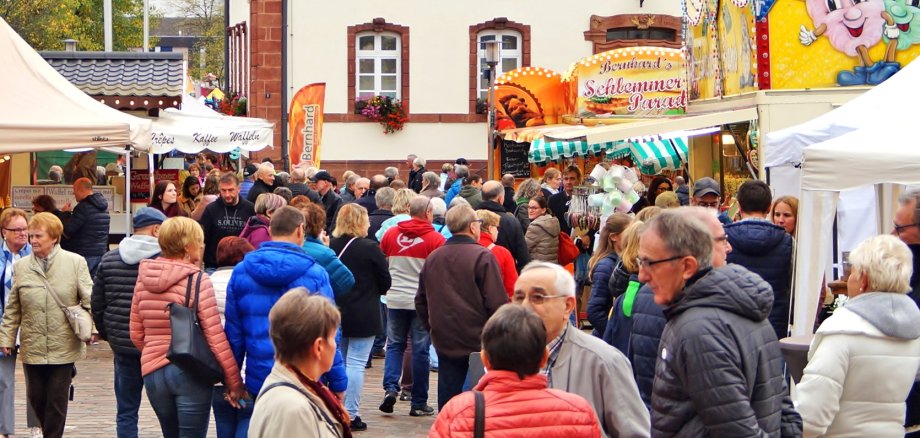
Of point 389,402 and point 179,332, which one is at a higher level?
point 179,332

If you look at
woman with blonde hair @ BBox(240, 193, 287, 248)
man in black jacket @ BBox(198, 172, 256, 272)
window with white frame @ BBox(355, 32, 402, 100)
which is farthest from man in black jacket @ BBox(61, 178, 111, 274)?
window with white frame @ BBox(355, 32, 402, 100)

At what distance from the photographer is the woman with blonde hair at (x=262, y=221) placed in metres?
11.2

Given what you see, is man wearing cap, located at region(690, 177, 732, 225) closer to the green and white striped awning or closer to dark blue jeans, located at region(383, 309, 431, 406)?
dark blue jeans, located at region(383, 309, 431, 406)

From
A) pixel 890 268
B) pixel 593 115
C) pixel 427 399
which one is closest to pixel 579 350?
pixel 890 268

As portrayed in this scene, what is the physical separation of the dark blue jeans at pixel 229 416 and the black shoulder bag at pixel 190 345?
0.28 m

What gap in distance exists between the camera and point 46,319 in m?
9.18

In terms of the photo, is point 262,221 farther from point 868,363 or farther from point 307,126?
point 307,126

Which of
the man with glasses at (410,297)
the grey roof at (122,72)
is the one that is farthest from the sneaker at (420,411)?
the grey roof at (122,72)

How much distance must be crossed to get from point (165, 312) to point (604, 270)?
2.59 metres

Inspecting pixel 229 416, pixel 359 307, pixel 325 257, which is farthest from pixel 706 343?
pixel 359 307

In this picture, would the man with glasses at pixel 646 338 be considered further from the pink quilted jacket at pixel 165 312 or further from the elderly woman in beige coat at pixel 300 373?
the pink quilted jacket at pixel 165 312

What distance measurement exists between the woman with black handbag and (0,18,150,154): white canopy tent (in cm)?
396

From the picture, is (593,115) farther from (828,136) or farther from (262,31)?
(828,136)

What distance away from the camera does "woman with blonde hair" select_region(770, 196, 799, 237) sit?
995cm
